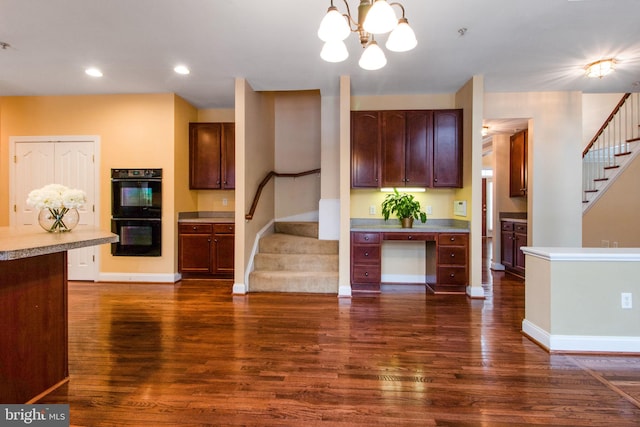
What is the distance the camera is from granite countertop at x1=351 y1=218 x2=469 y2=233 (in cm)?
415

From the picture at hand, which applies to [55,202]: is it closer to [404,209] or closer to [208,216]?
[208,216]

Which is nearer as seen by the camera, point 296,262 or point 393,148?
point 393,148

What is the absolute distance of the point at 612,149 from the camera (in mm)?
5387

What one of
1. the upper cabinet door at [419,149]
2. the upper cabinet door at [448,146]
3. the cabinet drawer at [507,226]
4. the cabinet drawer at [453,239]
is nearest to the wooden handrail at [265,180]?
the upper cabinet door at [419,149]

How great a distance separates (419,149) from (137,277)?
4.64 m

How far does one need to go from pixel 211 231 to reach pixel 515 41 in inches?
179

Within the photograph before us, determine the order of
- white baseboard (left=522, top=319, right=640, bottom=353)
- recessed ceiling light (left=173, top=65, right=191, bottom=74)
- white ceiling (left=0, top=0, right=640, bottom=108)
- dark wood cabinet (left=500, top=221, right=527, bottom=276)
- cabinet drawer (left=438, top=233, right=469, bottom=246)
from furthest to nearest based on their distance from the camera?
dark wood cabinet (left=500, top=221, right=527, bottom=276) < cabinet drawer (left=438, top=233, right=469, bottom=246) < recessed ceiling light (left=173, top=65, right=191, bottom=74) < white ceiling (left=0, top=0, right=640, bottom=108) < white baseboard (left=522, top=319, right=640, bottom=353)

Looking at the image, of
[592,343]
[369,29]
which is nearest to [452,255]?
[592,343]

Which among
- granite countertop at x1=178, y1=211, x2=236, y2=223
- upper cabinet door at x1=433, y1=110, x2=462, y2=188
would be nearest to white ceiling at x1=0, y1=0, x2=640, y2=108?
upper cabinet door at x1=433, y1=110, x2=462, y2=188

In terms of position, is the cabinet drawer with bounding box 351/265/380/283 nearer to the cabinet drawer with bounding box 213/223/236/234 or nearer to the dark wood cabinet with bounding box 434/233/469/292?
the dark wood cabinet with bounding box 434/233/469/292

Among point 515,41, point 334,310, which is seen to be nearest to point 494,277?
point 334,310

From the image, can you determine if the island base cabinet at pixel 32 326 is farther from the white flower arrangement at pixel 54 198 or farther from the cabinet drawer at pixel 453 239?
the cabinet drawer at pixel 453 239

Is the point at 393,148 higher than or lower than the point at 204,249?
higher

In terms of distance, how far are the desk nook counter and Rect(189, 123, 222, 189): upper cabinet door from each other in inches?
123
